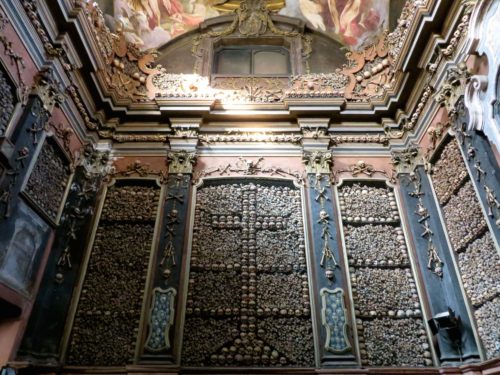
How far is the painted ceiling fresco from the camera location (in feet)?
21.5

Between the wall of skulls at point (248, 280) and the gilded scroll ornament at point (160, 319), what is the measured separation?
232 millimetres

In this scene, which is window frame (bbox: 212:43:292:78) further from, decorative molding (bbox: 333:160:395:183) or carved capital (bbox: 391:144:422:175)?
carved capital (bbox: 391:144:422:175)

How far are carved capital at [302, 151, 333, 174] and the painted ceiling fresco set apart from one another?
95.4 inches

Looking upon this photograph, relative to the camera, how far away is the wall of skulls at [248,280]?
449cm

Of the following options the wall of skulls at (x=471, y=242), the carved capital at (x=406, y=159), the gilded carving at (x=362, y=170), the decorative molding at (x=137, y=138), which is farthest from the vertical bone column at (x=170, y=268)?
the wall of skulls at (x=471, y=242)

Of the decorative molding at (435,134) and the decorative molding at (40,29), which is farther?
the decorative molding at (435,134)

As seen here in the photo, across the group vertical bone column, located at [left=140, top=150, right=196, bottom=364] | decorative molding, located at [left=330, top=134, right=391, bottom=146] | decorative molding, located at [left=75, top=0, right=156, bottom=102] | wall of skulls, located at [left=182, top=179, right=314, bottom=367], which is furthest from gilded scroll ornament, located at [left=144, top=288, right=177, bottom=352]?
decorative molding, located at [left=330, top=134, right=391, bottom=146]

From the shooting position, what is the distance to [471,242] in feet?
13.9

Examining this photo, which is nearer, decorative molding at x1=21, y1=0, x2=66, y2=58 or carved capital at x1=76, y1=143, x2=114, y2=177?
decorative molding at x1=21, y1=0, x2=66, y2=58

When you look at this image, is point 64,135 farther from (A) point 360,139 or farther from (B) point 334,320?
(A) point 360,139

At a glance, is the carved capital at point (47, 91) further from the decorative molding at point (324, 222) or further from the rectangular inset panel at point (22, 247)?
the decorative molding at point (324, 222)

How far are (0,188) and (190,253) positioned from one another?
228 centimetres

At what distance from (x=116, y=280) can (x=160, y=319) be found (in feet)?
2.78

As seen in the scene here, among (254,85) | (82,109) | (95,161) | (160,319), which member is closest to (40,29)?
(82,109)
